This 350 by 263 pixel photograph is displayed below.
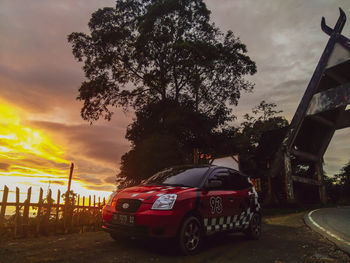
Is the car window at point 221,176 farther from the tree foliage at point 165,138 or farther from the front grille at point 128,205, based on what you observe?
the tree foliage at point 165,138

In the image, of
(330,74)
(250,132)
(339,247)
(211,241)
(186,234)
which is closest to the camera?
(186,234)

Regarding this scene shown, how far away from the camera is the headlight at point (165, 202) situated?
4.84 meters

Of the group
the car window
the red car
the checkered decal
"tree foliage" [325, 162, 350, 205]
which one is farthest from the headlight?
"tree foliage" [325, 162, 350, 205]

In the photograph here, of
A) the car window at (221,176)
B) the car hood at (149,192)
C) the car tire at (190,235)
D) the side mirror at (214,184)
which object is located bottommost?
the car tire at (190,235)

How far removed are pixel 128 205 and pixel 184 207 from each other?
1.04 metres

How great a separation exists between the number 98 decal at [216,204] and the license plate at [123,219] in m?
1.65

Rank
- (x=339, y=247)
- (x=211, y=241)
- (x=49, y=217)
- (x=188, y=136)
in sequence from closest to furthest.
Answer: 1. (x=339, y=247)
2. (x=211, y=241)
3. (x=49, y=217)
4. (x=188, y=136)

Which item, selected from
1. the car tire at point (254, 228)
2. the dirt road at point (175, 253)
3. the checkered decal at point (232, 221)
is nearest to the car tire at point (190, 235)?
the dirt road at point (175, 253)

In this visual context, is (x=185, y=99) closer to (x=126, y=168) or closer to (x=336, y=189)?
(x=126, y=168)

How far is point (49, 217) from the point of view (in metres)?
8.58

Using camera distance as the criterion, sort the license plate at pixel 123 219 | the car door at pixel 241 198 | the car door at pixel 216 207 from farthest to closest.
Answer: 1. the car door at pixel 241 198
2. the car door at pixel 216 207
3. the license plate at pixel 123 219

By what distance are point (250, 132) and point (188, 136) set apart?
15115 mm

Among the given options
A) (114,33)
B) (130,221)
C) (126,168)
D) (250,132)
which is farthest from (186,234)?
(250,132)

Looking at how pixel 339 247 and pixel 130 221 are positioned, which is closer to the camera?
pixel 130 221
